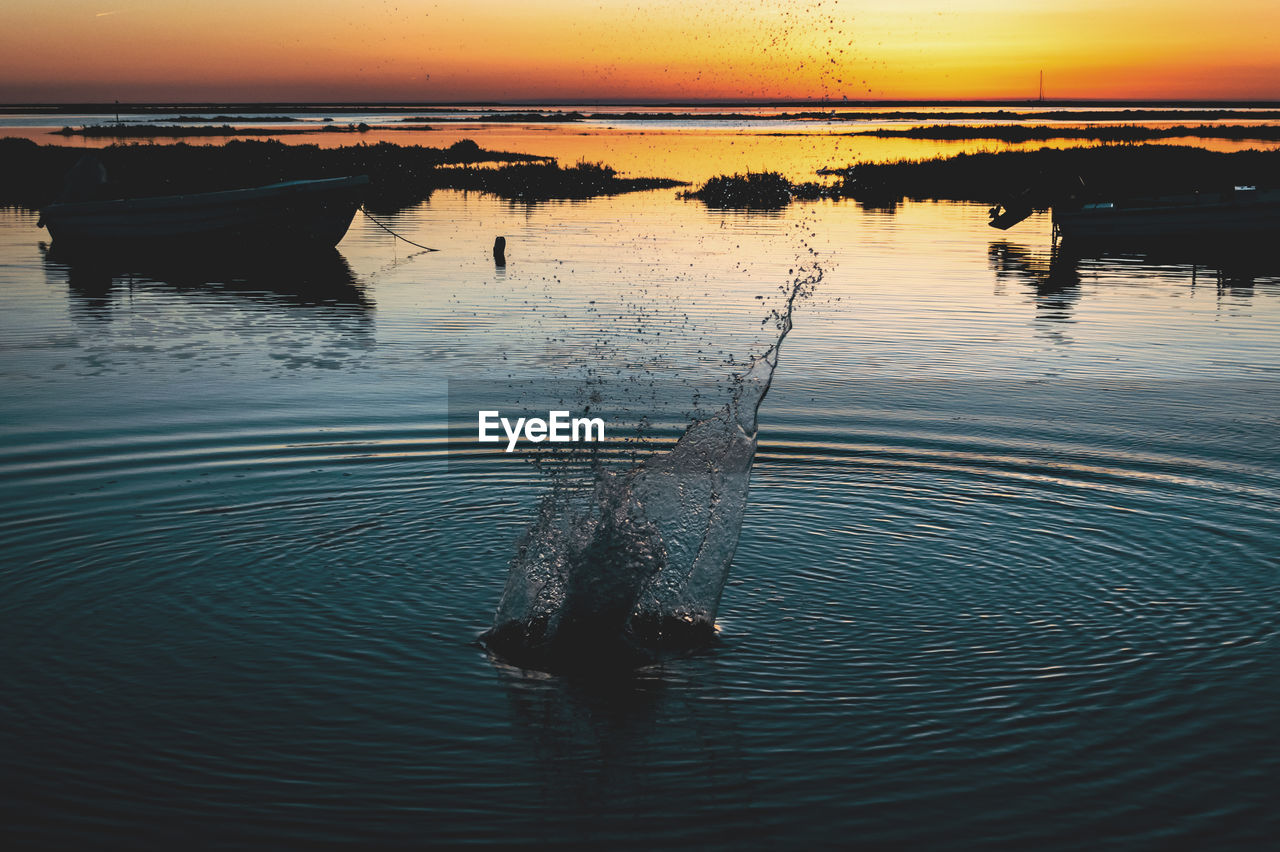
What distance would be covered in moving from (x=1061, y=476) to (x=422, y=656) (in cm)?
840

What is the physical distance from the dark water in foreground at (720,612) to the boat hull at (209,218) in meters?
19.4

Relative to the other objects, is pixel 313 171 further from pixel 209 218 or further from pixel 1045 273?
pixel 1045 273

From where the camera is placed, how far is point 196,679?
8656 mm

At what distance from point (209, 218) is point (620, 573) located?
117ft

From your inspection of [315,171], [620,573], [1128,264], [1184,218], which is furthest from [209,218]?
[620,573]

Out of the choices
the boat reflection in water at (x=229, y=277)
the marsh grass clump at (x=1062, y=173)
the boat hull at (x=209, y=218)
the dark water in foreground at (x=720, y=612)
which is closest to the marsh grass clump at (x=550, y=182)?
the marsh grass clump at (x=1062, y=173)

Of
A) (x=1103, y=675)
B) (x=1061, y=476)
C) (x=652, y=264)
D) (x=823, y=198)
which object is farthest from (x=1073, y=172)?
(x=1103, y=675)

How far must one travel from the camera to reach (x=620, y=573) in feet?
31.8

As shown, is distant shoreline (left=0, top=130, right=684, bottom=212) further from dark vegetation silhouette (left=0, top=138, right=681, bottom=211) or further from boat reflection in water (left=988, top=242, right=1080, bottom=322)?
boat reflection in water (left=988, top=242, right=1080, bottom=322)

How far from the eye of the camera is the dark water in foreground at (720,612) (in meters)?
7.05

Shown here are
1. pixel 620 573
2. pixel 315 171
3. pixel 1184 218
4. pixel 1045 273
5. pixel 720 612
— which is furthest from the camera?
pixel 315 171

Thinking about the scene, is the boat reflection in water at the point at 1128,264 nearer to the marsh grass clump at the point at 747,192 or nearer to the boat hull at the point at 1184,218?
the boat hull at the point at 1184,218

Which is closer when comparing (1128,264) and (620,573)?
(620,573)

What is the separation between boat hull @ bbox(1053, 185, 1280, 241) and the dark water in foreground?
22738 mm
